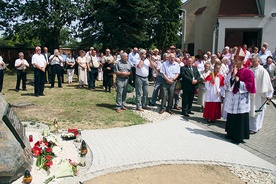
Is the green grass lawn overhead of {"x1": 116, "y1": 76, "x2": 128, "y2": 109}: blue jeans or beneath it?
beneath

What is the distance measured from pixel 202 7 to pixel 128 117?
906 inches

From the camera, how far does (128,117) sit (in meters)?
9.06

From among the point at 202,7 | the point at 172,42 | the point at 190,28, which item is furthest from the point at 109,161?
the point at 172,42

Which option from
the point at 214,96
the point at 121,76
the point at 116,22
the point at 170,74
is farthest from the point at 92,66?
the point at 116,22

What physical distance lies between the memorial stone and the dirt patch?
Answer: 1.15 metres

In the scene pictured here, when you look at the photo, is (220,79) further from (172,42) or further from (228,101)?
(172,42)

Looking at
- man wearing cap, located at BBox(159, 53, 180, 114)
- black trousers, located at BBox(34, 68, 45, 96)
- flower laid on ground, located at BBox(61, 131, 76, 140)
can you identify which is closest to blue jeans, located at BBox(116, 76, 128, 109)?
man wearing cap, located at BBox(159, 53, 180, 114)

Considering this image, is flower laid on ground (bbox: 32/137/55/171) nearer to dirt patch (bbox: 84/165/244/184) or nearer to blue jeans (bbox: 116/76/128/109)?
dirt patch (bbox: 84/165/244/184)

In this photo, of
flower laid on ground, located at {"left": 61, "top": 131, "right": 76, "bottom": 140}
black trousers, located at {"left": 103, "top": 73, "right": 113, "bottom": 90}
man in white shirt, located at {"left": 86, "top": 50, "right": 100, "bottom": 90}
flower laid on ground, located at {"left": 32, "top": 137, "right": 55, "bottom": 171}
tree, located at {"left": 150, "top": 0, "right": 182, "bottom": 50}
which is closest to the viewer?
flower laid on ground, located at {"left": 32, "top": 137, "right": 55, "bottom": 171}

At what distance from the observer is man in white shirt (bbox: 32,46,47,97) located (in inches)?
465

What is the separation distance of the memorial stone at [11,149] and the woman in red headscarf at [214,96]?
5.66 m

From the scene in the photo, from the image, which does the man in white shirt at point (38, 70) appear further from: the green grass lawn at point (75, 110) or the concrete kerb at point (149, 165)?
the concrete kerb at point (149, 165)

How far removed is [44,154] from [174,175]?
253 cm

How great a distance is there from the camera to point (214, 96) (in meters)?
8.88
